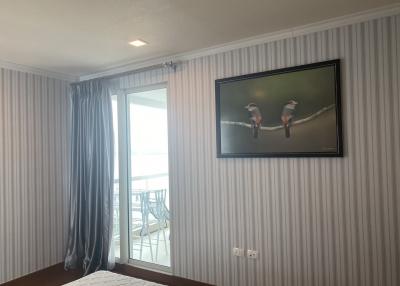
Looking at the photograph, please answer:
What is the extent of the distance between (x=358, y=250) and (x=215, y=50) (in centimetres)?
225

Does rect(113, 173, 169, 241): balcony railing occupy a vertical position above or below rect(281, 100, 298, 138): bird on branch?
below

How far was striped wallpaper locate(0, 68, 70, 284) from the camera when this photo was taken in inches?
138

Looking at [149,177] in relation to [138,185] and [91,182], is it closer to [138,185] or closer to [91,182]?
[138,185]

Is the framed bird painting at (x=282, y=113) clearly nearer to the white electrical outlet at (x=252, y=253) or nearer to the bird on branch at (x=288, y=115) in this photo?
the bird on branch at (x=288, y=115)

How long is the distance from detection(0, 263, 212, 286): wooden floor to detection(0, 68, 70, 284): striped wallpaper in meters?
0.11

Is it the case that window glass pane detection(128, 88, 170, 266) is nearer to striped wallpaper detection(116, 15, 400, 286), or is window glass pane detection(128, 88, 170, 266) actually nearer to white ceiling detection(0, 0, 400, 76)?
striped wallpaper detection(116, 15, 400, 286)

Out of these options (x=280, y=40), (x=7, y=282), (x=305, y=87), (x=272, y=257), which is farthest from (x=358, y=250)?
(x=7, y=282)

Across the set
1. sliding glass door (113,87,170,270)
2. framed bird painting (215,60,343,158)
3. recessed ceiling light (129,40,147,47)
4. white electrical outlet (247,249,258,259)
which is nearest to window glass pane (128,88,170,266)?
sliding glass door (113,87,170,270)

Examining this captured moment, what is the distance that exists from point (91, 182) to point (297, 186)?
2.44 m

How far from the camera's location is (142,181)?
12.9 feet

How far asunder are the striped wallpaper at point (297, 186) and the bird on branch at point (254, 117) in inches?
12.5

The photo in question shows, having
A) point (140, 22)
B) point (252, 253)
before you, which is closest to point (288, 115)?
point (252, 253)

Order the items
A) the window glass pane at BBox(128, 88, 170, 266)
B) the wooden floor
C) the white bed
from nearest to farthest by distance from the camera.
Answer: the white bed → the wooden floor → the window glass pane at BBox(128, 88, 170, 266)

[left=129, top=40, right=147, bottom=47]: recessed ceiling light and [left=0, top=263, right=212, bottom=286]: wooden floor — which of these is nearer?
[left=129, top=40, right=147, bottom=47]: recessed ceiling light
